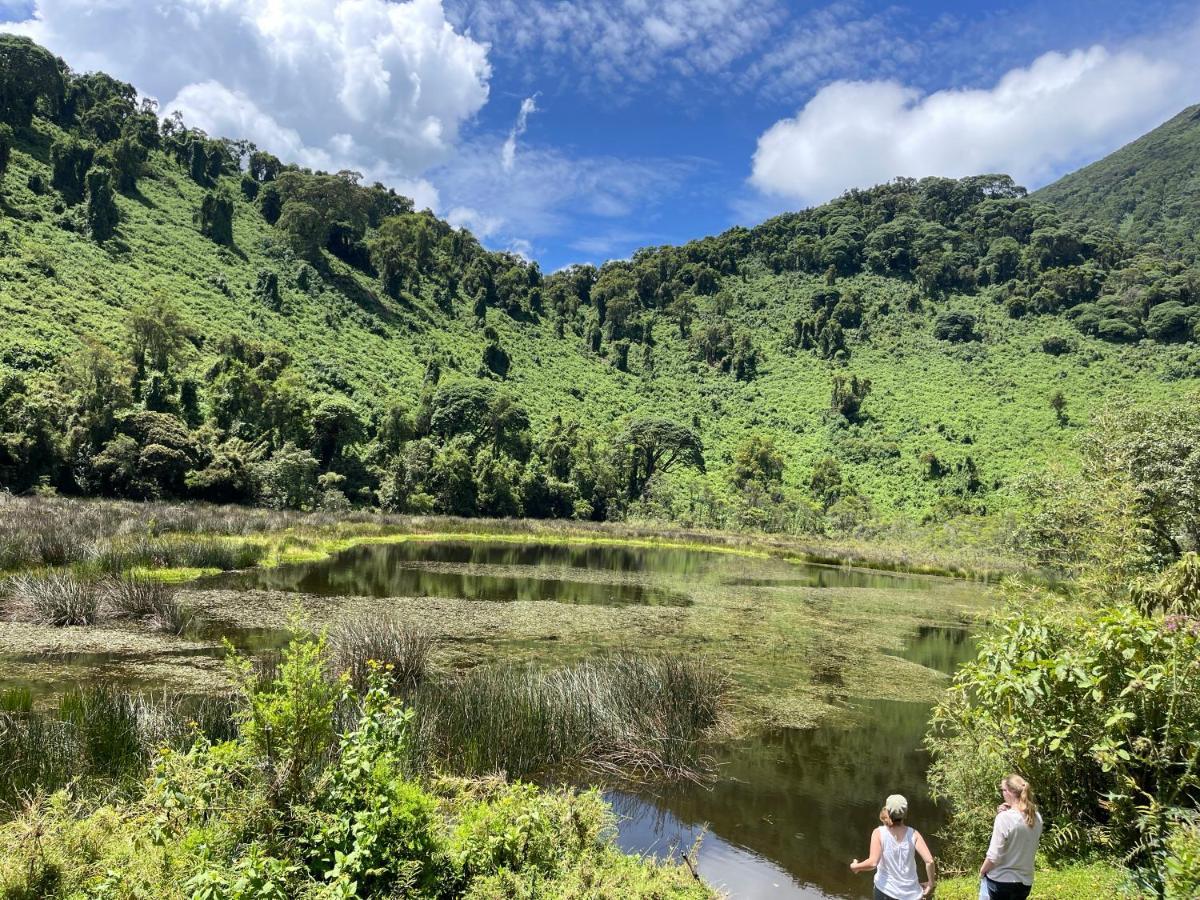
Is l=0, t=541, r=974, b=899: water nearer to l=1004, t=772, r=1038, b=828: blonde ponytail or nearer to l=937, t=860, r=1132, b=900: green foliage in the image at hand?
l=937, t=860, r=1132, b=900: green foliage

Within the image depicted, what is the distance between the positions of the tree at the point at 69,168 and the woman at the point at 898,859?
3396 inches

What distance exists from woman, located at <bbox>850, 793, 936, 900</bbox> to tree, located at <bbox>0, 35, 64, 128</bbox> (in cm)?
9747

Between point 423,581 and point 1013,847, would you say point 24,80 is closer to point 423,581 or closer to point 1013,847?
point 423,581

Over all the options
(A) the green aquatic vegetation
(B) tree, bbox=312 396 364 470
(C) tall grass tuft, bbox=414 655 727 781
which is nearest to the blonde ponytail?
(A) the green aquatic vegetation

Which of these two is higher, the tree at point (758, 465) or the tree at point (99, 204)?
the tree at point (99, 204)

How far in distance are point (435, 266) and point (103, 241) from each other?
53.6 meters

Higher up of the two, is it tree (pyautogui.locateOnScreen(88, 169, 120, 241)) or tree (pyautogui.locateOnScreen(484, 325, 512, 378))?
tree (pyautogui.locateOnScreen(88, 169, 120, 241))

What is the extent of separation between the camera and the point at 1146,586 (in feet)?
34.8

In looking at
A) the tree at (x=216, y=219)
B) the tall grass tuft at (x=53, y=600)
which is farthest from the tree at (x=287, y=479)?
the tree at (x=216, y=219)

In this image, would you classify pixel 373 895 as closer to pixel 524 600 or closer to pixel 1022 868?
pixel 1022 868

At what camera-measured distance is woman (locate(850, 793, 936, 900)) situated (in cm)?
524

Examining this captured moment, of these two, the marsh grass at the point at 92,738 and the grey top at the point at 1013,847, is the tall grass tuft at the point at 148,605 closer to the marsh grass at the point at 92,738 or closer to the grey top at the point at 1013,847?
the marsh grass at the point at 92,738

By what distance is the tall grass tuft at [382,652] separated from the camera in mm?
10797

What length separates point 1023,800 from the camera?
17.1 feet
